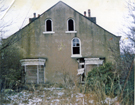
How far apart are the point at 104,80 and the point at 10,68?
2.45 m

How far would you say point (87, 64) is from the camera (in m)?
5.55

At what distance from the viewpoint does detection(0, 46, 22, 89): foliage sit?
5.03 meters

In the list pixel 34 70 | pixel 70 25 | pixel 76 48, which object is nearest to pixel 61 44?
pixel 76 48

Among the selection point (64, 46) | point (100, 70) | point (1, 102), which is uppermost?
point (64, 46)

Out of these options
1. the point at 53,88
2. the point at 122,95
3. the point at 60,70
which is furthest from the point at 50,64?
the point at 122,95

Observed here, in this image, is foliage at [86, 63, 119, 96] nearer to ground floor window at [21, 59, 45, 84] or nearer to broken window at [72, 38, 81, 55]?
broken window at [72, 38, 81, 55]

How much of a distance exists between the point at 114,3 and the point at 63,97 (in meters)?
2.85

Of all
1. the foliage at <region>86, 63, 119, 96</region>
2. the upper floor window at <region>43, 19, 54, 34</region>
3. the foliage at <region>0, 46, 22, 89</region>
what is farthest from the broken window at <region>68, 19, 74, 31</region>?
the foliage at <region>0, 46, 22, 89</region>

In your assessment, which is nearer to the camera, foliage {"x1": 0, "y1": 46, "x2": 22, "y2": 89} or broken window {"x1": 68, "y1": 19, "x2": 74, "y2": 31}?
foliage {"x1": 0, "y1": 46, "x2": 22, "y2": 89}

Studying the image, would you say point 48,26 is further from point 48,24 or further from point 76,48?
point 76,48

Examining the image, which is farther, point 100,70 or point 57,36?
point 57,36

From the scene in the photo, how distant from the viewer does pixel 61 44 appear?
566 cm

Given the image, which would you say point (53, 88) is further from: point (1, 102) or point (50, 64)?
point (1, 102)

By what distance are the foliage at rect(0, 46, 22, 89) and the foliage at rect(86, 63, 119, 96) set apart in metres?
1.91
